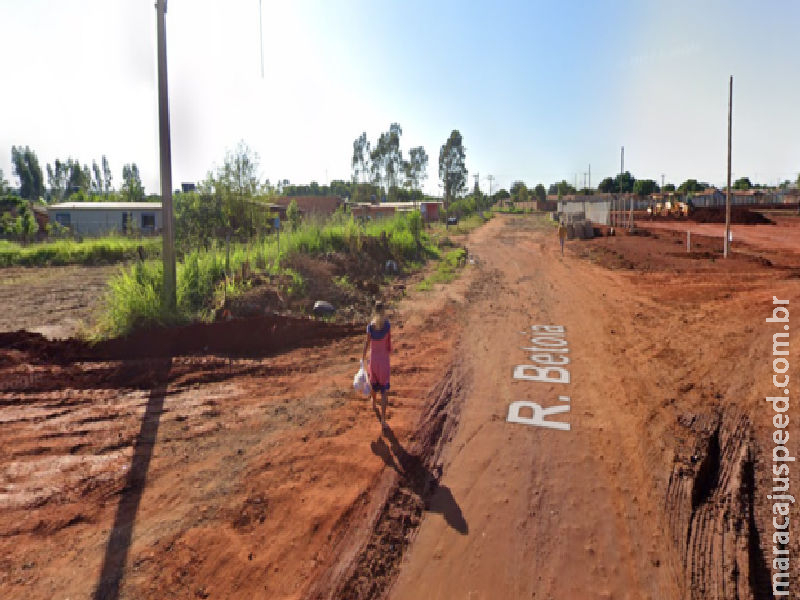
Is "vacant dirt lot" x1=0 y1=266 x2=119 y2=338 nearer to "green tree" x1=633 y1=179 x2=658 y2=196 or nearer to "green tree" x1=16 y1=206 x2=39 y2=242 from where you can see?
"green tree" x1=16 y1=206 x2=39 y2=242

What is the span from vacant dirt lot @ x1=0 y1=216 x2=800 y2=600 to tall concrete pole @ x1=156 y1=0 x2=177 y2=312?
197cm

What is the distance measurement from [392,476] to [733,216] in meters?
47.2

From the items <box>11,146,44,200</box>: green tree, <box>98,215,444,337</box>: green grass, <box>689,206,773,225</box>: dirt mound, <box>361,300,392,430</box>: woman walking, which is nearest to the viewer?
<box>361,300,392,430</box>: woman walking

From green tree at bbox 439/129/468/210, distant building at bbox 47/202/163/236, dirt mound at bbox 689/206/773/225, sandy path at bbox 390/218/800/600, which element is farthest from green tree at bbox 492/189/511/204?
sandy path at bbox 390/218/800/600

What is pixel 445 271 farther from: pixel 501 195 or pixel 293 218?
pixel 501 195

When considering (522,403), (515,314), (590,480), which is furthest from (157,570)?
(515,314)

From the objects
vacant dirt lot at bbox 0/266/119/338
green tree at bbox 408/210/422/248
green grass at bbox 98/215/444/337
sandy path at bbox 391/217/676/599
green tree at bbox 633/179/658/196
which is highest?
green tree at bbox 633/179/658/196

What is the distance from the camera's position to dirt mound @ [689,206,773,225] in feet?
129

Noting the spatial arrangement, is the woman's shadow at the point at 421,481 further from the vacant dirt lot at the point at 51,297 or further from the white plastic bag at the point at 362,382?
the vacant dirt lot at the point at 51,297

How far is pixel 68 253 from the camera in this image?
23.3 m

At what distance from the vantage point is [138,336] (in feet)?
27.1

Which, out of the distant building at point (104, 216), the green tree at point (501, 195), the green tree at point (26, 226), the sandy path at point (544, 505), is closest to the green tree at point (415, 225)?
the sandy path at point (544, 505)

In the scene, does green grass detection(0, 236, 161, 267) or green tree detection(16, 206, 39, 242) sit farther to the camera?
green tree detection(16, 206, 39, 242)

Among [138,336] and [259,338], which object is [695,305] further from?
[138,336]
